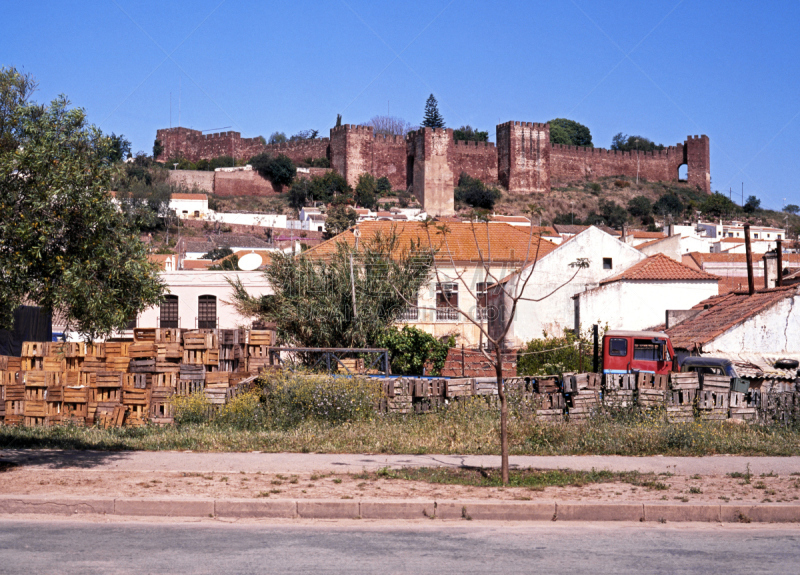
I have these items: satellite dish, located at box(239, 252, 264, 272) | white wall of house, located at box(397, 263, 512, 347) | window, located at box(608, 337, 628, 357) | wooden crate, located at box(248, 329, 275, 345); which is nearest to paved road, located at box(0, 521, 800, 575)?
wooden crate, located at box(248, 329, 275, 345)

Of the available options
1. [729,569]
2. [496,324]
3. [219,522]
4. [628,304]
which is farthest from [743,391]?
[496,324]

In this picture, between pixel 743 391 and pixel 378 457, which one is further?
pixel 743 391

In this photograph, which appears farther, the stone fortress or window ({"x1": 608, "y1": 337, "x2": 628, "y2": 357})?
the stone fortress

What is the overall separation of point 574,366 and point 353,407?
1463cm

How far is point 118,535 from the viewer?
283 inches

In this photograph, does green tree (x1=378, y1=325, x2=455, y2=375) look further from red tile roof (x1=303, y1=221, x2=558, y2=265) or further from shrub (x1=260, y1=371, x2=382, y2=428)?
shrub (x1=260, y1=371, x2=382, y2=428)

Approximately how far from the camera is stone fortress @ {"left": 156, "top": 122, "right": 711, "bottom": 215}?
99.5 metres

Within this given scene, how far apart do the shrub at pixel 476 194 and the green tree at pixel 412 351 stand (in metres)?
71.6

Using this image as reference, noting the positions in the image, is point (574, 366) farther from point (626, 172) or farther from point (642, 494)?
point (626, 172)

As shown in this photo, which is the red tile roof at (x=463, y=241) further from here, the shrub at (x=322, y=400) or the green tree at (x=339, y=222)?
the green tree at (x=339, y=222)

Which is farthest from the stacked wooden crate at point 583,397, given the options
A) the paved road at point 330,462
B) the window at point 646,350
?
the window at point 646,350

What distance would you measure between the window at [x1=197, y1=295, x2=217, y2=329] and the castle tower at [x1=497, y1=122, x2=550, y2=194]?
7751 cm

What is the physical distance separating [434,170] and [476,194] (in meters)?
5.94

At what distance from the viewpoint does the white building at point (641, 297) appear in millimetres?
28516
